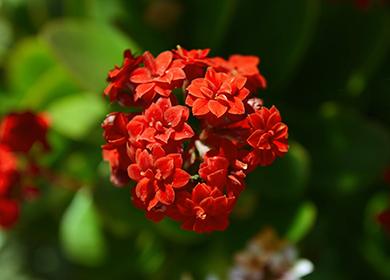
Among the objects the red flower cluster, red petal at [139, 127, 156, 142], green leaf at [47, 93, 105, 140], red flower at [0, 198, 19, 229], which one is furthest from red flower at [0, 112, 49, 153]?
red petal at [139, 127, 156, 142]

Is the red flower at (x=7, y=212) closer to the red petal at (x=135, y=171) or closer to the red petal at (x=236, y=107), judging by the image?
the red petal at (x=135, y=171)

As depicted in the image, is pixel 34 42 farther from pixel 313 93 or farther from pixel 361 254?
pixel 361 254

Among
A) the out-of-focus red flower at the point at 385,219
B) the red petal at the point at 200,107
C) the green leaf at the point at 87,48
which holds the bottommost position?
the out-of-focus red flower at the point at 385,219

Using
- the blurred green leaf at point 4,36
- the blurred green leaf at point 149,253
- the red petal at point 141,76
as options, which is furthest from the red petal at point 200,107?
the blurred green leaf at point 4,36

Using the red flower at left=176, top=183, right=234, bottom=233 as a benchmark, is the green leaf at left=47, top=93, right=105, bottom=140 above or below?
below

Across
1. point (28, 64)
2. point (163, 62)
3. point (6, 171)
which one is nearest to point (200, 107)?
point (163, 62)

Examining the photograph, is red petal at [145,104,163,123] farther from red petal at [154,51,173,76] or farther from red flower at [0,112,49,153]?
red flower at [0,112,49,153]

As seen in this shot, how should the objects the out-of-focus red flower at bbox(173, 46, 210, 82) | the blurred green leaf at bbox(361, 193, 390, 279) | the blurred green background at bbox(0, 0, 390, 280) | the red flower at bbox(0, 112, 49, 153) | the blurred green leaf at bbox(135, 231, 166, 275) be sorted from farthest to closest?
the blurred green leaf at bbox(135, 231, 166, 275)
the blurred green leaf at bbox(361, 193, 390, 279)
the blurred green background at bbox(0, 0, 390, 280)
the red flower at bbox(0, 112, 49, 153)
the out-of-focus red flower at bbox(173, 46, 210, 82)
